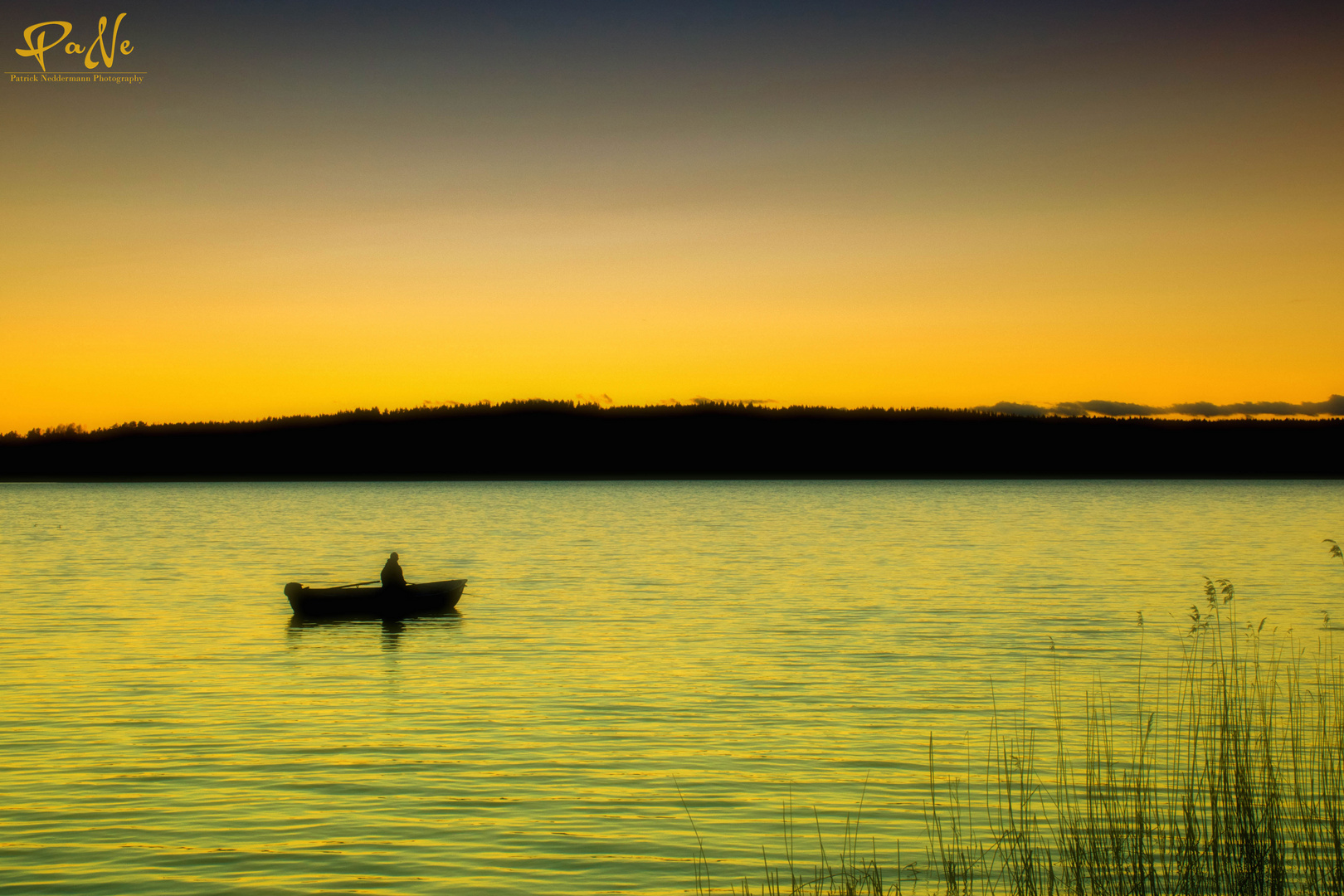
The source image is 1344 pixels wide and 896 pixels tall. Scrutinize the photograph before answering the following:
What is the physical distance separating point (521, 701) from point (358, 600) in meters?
12.5

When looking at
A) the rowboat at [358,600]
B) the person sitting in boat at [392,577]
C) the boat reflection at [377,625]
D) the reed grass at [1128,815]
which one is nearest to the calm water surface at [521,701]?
the boat reflection at [377,625]

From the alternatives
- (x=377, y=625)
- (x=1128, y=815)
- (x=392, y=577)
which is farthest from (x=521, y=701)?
(x=377, y=625)

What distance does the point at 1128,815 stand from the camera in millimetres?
12789

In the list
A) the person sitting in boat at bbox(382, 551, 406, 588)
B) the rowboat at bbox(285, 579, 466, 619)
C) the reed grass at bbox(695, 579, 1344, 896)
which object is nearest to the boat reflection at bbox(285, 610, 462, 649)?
the rowboat at bbox(285, 579, 466, 619)

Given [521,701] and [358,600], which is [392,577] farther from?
[521,701]

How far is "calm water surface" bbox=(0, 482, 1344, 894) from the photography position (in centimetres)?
1239

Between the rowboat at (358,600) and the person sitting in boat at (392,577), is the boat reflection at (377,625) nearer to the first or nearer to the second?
the rowboat at (358,600)

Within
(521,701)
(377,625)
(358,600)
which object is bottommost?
(377,625)

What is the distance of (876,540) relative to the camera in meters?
67.6

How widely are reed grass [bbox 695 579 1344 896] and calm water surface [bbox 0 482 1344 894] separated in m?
0.78

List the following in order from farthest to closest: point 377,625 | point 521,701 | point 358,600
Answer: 1. point 377,625
2. point 358,600
3. point 521,701

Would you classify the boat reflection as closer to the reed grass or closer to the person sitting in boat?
the person sitting in boat

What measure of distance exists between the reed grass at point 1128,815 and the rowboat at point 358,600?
696 inches

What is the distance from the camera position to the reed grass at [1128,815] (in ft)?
32.6
